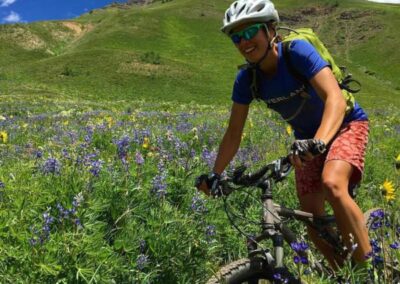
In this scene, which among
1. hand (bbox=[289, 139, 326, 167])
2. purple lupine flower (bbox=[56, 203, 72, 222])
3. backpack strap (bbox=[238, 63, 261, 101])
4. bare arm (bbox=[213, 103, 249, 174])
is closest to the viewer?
hand (bbox=[289, 139, 326, 167])

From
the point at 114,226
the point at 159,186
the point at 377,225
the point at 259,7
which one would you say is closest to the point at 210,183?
the point at 159,186

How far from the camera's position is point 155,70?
52.2m

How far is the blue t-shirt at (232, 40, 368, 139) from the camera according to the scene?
12.6ft

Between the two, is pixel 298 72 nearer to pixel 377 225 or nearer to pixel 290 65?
pixel 290 65

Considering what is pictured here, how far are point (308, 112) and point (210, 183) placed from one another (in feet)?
3.63

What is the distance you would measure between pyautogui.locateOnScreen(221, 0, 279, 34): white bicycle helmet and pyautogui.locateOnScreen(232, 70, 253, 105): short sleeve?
1.82 feet

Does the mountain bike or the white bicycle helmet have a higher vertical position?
the white bicycle helmet

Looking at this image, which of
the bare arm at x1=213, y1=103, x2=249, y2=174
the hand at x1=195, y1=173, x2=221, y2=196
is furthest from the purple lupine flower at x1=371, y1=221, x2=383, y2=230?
the bare arm at x1=213, y1=103, x2=249, y2=174

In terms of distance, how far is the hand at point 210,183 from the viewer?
366 centimetres

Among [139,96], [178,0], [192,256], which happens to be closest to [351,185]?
[192,256]

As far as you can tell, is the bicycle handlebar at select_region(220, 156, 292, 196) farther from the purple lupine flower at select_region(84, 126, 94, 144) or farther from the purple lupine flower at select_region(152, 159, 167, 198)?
the purple lupine flower at select_region(84, 126, 94, 144)

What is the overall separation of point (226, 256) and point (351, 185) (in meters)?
1.63

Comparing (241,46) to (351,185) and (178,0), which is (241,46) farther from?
(178,0)

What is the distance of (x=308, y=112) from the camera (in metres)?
4.26
